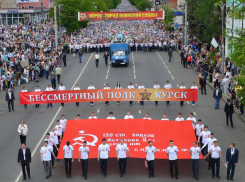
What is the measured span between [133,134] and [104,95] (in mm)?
10775

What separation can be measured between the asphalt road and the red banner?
2.57 feet

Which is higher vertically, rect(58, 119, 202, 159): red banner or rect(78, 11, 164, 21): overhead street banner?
rect(78, 11, 164, 21): overhead street banner

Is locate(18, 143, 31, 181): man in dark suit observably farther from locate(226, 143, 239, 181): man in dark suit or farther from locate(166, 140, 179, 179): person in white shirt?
locate(226, 143, 239, 181): man in dark suit

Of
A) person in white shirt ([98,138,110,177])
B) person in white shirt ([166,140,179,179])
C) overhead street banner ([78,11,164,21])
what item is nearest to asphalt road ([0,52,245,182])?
person in white shirt ([166,140,179,179])

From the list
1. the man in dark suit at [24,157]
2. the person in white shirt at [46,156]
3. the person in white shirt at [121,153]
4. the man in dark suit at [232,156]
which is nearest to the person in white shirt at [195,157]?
the man in dark suit at [232,156]

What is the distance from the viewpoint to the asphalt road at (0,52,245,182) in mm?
18578

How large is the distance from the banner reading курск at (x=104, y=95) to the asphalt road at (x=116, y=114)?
22.5 inches

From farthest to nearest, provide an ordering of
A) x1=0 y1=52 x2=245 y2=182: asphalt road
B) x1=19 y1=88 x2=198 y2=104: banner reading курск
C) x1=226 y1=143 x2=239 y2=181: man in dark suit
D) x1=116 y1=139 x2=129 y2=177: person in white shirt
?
1. x1=19 y1=88 x2=198 y2=104: banner reading курск
2. x1=0 y1=52 x2=245 y2=182: asphalt road
3. x1=116 y1=139 x2=129 y2=177: person in white shirt
4. x1=226 y1=143 x2=239 y2=181: man in dark suit

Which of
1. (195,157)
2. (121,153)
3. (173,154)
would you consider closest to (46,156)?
(121,153)

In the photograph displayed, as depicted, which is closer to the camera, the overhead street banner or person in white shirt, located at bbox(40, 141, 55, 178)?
person in white shirt, located at bbox(40, 141, 55, 178)

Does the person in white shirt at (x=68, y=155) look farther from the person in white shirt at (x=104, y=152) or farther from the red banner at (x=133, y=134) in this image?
the person in white shirt at (x=104, y=152)

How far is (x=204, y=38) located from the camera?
57.0 m

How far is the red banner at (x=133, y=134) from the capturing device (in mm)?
18922

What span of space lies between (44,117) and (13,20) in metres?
82.5
